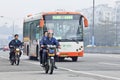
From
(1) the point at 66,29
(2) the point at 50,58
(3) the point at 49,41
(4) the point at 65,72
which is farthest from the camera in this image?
(1) the point at 66,29

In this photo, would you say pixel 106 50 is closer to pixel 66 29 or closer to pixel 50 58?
pixel 66 29

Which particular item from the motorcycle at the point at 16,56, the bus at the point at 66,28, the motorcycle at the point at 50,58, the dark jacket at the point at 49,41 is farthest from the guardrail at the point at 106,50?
the motorcycle at the point at 50,58

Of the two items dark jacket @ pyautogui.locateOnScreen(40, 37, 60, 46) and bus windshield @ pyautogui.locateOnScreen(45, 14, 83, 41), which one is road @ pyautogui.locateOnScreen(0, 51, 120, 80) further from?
bus windshield @ pyautogui.locateOnScreen(45, 14, 83, 41)

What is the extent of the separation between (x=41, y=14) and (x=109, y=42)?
2763 inches

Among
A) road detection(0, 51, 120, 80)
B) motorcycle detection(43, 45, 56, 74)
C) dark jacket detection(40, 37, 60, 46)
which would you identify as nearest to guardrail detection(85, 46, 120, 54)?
road detection(0, 51, 120, 80)

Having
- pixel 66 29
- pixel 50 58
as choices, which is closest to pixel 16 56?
pixel 66 29

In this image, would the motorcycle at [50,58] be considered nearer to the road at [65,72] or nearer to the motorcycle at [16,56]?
the road at [65,72]

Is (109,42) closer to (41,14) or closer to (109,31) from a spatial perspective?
(109,31)

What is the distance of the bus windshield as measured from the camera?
3225 cm

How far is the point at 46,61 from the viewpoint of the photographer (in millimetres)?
19938

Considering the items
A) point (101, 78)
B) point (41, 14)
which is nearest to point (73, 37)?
point (41, 14)

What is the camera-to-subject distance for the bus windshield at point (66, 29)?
3225 centimetres

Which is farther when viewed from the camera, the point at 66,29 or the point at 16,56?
the point at 66,29

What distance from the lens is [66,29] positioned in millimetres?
32375
